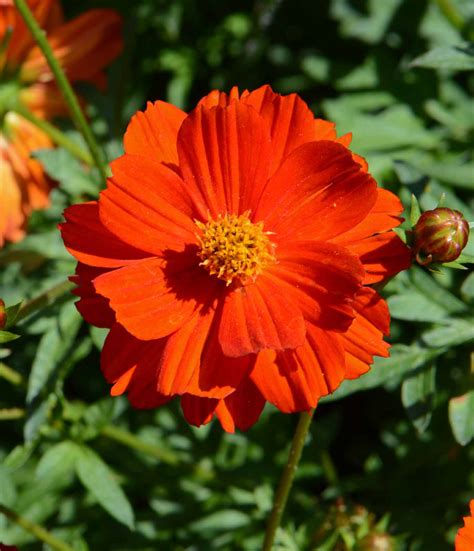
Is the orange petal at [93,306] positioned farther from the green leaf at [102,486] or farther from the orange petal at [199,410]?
the green leaf at [102,486]

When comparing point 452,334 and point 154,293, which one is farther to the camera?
point 452,334

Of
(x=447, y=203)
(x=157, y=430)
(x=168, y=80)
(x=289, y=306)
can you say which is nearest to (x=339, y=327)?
(x=289, y=306)

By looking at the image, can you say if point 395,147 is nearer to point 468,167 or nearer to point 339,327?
point 468,167

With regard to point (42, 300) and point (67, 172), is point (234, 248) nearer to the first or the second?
point (42, 300)

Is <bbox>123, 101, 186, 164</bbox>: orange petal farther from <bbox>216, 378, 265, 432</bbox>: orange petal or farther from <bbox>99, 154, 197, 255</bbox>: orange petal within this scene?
<bbox>216, 378, 265, 432</bbox>: orange petal

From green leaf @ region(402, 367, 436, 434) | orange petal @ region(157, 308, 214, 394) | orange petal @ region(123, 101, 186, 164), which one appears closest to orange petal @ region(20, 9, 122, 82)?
orange petal @ region(123, 101, 186, 164)

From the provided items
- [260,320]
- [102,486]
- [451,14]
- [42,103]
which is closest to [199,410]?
[260,320]

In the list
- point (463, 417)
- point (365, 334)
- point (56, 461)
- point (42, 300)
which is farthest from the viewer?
point (56, 461)
